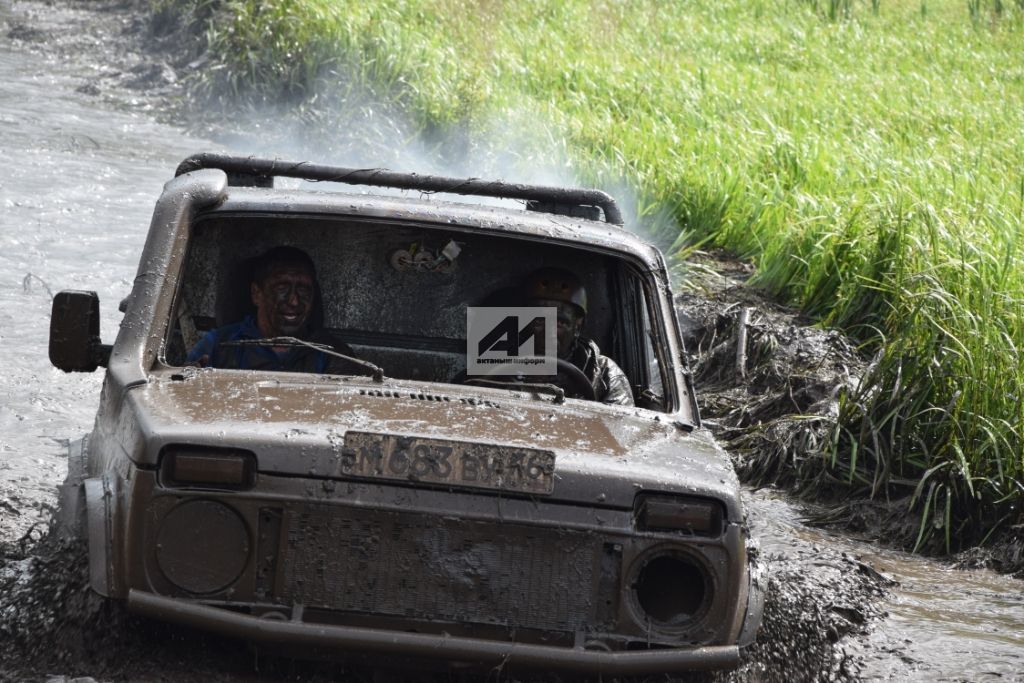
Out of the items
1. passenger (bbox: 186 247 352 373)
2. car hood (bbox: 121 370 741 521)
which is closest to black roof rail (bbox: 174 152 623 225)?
passenger (bbox: 186 247 352 373)

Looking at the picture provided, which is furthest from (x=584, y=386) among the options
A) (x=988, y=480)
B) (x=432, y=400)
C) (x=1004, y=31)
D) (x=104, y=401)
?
(x=1004, y=31)

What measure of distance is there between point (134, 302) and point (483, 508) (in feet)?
4.18

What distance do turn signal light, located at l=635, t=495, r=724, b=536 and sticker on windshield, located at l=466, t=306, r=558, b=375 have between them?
3.64 feet

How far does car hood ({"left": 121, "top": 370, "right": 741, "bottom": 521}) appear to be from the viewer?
343 cm

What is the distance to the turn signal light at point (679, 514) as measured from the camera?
3531mm

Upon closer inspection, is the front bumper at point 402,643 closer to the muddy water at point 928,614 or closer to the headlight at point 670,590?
the headlight at point 670,590

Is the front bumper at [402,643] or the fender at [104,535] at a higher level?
the fender at [104,535]

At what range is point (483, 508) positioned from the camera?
137 inches

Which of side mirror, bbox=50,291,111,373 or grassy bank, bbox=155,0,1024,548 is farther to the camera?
grassy bank, bbox=155,0,1024,548

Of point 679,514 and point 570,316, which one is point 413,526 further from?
point 570,316

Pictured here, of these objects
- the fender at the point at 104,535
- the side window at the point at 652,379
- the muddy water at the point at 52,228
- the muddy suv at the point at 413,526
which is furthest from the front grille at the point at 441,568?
the muddy water at the point at 52,228

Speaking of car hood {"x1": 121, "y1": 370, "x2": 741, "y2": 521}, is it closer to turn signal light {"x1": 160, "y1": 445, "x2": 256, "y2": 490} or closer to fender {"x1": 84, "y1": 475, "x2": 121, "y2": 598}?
Answer: turn signal light {"x1": 160, "y1": 445, "x2": 256, "y2": 490}

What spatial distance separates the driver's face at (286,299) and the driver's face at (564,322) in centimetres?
73

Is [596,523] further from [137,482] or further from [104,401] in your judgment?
[104,401]
